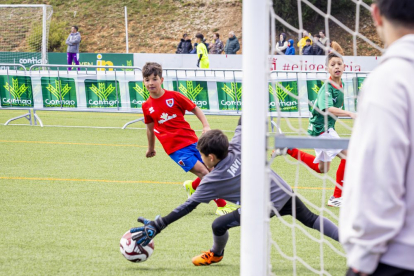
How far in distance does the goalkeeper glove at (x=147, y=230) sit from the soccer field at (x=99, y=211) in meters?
0.25

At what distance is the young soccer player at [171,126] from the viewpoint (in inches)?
249

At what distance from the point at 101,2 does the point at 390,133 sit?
46.5 metres

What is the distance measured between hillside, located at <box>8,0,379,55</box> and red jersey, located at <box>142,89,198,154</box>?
34.1 m

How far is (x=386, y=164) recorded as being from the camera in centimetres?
158

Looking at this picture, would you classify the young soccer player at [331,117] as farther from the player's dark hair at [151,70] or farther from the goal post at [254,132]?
the goal post at [254,132]

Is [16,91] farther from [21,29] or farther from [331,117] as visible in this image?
[21,29]

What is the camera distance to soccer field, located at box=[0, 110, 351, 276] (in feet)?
14.0

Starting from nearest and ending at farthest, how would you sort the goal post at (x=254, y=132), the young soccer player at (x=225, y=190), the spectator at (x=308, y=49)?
the goal post at (x=254, y=132) → the young soccer player at (x=225, y=190) → the spectator at (x=308, y=49)

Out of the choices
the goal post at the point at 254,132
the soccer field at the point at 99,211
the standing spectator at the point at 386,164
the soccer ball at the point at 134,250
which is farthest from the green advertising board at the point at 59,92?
the standing spectator at the point at 386,164

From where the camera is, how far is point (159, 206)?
20.4 ft

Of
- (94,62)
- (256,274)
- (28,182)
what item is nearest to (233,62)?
(94,62)

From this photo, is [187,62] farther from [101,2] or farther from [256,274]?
[256,274]

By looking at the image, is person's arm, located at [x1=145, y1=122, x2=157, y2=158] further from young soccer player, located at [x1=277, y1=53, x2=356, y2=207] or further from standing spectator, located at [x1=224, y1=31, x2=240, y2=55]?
standing spectator, located at [x1=224, y1=31, x2=240, y2=55]

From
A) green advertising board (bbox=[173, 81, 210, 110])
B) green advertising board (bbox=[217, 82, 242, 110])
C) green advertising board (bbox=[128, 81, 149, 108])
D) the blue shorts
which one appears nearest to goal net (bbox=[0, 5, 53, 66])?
green advertising board (bbox=[128, 81, 149, 108])
